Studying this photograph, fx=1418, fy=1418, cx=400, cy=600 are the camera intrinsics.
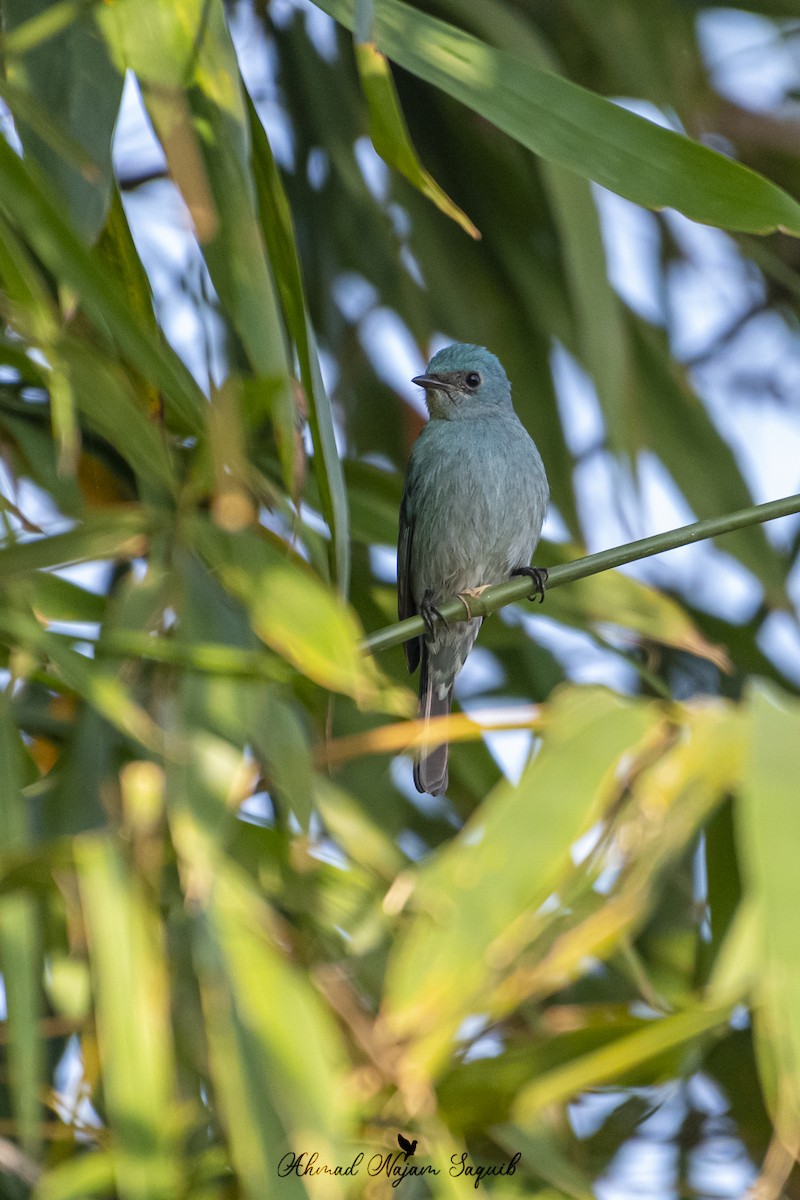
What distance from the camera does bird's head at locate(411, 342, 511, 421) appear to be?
3877 mm

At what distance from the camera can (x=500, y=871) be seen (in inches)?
63.0

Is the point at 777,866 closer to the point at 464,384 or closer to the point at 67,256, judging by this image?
the point at 67,256

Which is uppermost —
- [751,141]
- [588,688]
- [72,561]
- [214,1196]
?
[751,141]

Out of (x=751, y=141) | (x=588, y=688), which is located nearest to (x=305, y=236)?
(x=751, y=141)

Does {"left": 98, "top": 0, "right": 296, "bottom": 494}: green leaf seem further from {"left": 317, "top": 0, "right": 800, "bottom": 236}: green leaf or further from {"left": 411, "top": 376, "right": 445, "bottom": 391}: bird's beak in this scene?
{"left": 411, "top": 376, "right": 445, "bottom": 391}: bird's beak

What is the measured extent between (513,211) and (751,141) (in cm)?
134

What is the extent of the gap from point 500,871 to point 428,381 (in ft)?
7.99

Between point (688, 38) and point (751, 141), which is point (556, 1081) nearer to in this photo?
point (688, 38)

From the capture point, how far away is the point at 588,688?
5.82ft

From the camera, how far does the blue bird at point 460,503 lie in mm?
3721

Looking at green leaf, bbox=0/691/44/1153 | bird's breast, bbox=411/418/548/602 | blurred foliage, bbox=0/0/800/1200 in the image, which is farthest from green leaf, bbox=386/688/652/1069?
bird's breast, bbox=411/418/548/602

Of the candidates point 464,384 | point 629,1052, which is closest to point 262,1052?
point 629,1052

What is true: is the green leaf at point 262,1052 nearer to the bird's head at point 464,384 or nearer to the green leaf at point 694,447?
the green leaf at point 694,447

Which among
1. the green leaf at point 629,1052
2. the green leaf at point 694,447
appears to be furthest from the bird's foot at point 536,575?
the green leaf at point 629,1052
